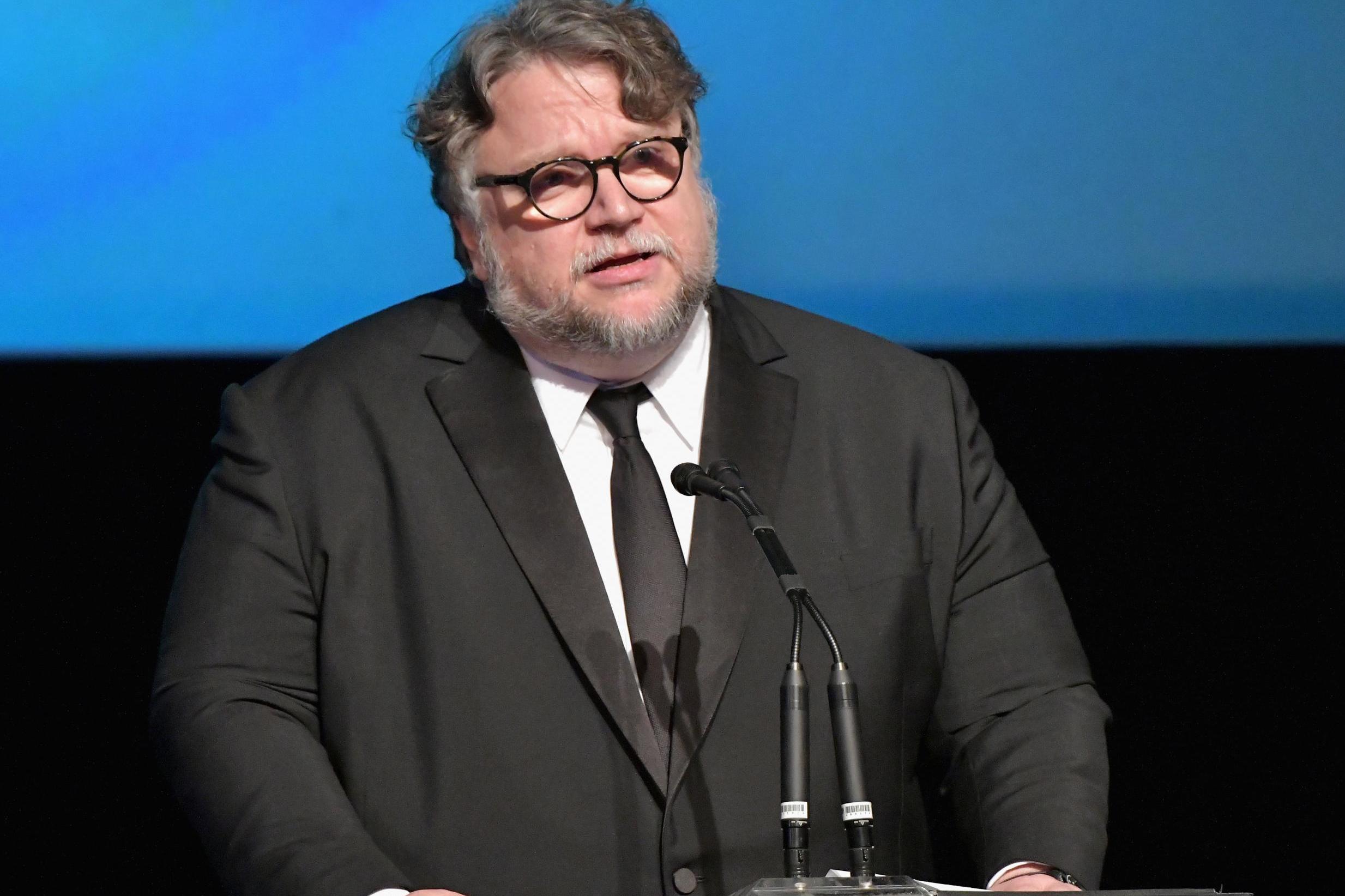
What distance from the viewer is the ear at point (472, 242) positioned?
8.32 feet

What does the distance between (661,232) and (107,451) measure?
1080 millimetres

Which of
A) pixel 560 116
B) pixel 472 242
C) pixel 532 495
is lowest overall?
pixel 532 495

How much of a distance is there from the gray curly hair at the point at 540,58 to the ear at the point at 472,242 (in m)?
0.02

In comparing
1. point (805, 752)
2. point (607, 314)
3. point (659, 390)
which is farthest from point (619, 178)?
point (805, 752)

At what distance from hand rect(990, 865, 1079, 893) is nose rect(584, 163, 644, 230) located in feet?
3.33

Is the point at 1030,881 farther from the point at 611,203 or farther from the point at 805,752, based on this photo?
the point at 611,203

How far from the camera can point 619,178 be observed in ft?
7.75

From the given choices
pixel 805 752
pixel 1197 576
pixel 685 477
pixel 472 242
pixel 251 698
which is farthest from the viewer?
pixel 1197 576

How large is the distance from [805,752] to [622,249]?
0.93m

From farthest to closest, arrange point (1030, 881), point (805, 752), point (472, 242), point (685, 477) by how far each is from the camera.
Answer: point (472, 242), point (1030, 881), point (685, 477), point (805, 752)

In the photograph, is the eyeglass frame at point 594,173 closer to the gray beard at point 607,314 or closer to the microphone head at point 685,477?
the gray beard at point 607,314

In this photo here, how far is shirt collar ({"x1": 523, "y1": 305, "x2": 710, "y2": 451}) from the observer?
244 centimetres

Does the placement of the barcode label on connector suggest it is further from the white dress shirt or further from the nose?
the nose

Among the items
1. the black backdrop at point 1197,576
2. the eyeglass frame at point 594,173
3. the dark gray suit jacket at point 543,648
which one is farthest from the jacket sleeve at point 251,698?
the black backdrop at point 1197,576
